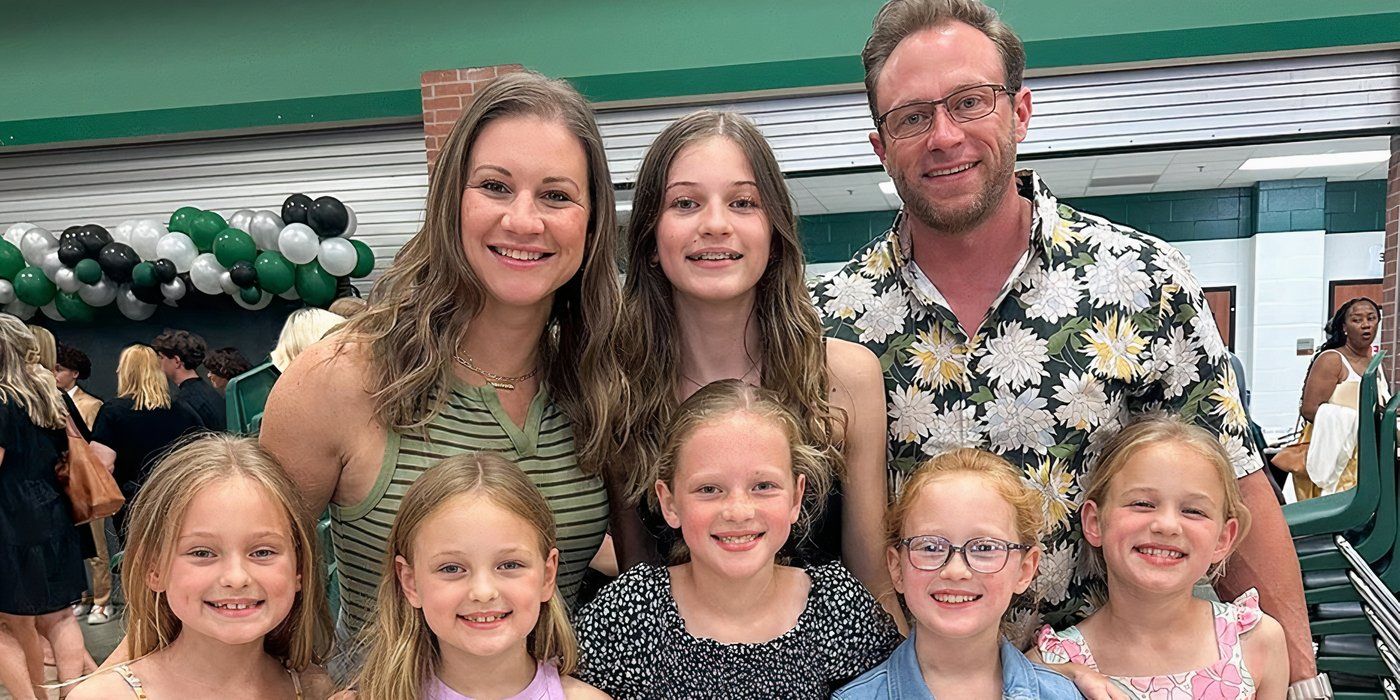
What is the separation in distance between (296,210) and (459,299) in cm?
533

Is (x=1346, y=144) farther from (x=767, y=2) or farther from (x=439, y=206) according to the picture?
(x=439, y=206)

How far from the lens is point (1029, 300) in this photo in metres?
1.85

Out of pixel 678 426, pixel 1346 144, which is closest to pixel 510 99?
pixel 678 426

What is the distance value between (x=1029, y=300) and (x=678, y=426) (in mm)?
786

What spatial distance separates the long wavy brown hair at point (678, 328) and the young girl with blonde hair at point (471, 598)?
255 millimetres

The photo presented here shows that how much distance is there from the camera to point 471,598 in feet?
4.70

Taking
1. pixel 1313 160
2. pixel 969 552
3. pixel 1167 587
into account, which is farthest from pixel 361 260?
pixel 1313 160

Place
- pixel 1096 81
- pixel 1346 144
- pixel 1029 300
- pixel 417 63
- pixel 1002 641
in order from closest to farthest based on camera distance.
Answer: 1. pixel 1002 641
2. pixel 1029 300
3. pixel 1096 81
4. pixel 417 63
5. pixel 1346 144

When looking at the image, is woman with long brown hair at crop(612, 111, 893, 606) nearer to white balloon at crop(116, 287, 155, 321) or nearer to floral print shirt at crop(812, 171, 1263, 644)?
floral print shirt at crop(812, 171, 1263, 644)

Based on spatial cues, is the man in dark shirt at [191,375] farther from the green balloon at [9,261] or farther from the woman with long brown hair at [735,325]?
the woman with long brown hair at [735,325]

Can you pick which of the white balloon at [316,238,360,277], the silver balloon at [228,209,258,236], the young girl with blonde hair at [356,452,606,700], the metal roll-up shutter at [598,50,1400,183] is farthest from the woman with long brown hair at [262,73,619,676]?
the silver balloon at [228,209,258,236]

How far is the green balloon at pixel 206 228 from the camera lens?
6469 millimetres

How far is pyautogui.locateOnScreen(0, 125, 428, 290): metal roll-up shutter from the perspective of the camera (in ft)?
22.7

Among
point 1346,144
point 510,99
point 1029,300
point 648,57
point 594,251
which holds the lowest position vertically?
point 1029,300
